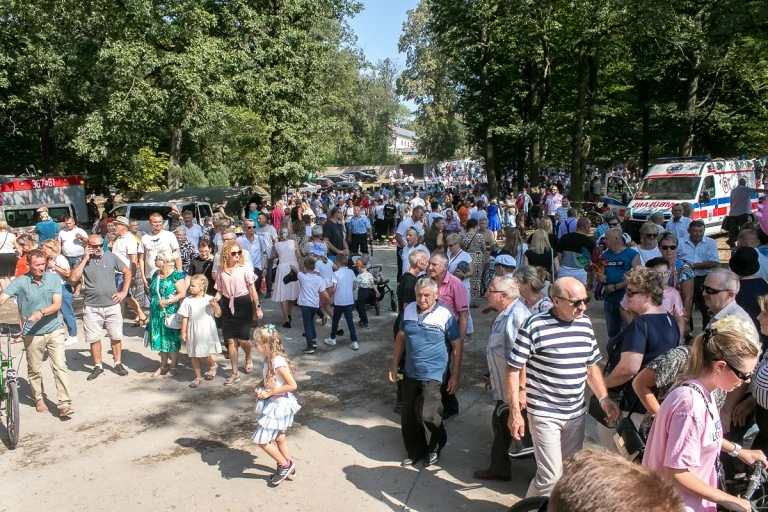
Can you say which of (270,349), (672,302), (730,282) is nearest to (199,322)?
(270,349)

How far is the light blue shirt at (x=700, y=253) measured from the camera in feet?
26.4

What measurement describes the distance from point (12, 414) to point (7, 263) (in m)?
7.45

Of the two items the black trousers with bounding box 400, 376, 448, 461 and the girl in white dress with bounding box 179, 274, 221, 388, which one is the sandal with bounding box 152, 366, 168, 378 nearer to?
the girl in white dress with bounding box 179, 274, 221, 388

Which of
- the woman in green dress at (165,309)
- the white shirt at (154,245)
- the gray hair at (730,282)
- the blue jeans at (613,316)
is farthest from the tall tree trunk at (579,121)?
the gray hair at (730,282)

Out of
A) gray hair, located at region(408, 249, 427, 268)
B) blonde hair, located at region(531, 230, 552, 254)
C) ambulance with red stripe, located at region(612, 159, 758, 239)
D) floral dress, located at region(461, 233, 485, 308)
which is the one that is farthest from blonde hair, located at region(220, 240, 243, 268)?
ambulance with red stripe, located at region(612, 159, 758, 239)

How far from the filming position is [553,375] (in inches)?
154

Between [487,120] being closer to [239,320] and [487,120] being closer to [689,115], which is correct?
[689,115]

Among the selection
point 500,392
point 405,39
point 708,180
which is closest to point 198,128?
point 708,180

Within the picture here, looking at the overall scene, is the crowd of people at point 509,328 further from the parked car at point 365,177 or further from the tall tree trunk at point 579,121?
the parked car at point 365,177

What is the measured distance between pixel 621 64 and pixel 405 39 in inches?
1564

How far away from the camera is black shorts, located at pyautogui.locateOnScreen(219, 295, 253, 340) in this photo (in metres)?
7.66

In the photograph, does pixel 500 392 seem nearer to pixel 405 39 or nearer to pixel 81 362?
pixel 81 362

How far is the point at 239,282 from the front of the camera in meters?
7.69

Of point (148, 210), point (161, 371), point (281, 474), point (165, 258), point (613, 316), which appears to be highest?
point (148, 210)
